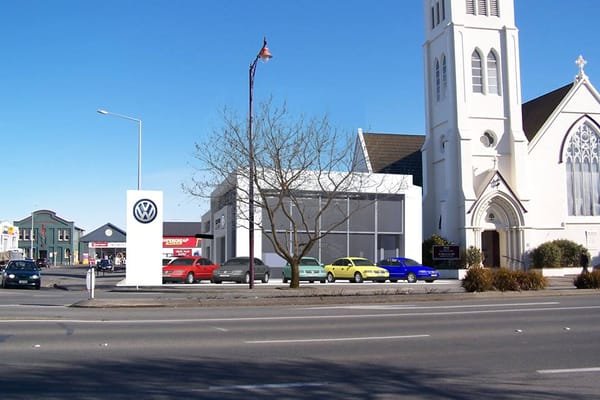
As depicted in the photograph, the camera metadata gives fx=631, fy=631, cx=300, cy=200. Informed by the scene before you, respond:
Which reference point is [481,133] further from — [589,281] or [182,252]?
[182,252]

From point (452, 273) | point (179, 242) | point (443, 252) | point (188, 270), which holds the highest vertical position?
point (179, 242)

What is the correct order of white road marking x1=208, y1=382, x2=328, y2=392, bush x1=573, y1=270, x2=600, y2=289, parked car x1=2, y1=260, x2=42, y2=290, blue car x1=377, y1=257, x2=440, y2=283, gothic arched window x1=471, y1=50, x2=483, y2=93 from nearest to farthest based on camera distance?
white road marking x1=208, y1=382, x2=328, y2=392, bush x1=573, y1=270, x2=600, y2=289, parked car x1=2, y1=260, x2=42, y2=290, blue car x1=377, y1=257, x2=440, y2=283, gothic arched window x1=471, y1=50, x2=483, y2=93

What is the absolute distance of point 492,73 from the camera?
47.2 metres

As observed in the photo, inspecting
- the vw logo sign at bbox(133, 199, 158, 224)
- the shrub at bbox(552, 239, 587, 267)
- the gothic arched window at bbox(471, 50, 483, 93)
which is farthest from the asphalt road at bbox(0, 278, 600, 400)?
the gothic arched window at bbox(471, 50, 483, 93)

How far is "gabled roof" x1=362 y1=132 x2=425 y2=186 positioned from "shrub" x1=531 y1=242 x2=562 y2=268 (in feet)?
44.1

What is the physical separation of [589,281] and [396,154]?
34787 millimetres

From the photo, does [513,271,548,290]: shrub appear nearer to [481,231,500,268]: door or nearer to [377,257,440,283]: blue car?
[377,257,440,283]: blue car

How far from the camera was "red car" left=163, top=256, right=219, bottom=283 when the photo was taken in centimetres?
3353

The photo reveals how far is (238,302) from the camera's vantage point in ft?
61.1

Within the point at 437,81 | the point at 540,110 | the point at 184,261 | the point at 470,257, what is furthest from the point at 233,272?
the point at 540,110

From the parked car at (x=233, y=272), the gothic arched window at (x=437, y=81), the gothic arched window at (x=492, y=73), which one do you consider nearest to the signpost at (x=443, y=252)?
the gothic arched window at (x=437, y=81)

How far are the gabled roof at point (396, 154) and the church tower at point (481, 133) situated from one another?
7181mm

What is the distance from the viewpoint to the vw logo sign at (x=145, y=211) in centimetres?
2598

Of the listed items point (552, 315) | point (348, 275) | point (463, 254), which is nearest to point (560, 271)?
point (463, 254)
